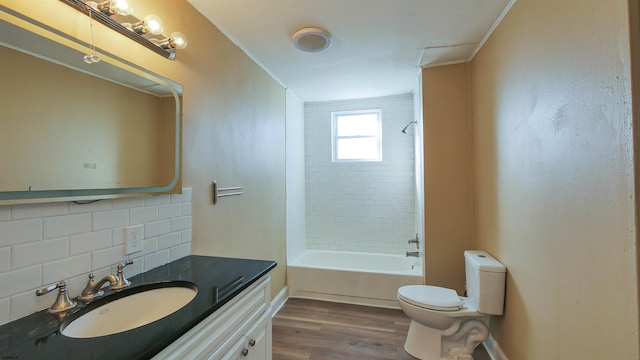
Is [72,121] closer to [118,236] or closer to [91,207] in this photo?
[91,207]

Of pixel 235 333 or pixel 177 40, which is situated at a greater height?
pixel 177 40

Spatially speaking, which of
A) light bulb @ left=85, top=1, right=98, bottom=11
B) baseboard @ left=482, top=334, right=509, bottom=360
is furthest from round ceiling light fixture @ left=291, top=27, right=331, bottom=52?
baseboard @ left=482, top=334, right=509, bottom=360

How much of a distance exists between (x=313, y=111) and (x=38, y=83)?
321cm

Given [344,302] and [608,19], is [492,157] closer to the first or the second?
[608,19]

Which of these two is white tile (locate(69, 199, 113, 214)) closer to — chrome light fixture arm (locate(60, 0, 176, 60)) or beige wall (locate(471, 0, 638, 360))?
chrome light fixture arm (locate(60, 0, 176, 60))

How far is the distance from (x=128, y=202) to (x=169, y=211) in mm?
236

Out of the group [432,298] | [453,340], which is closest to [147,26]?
[432,298]

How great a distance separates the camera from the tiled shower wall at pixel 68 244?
0.85 m

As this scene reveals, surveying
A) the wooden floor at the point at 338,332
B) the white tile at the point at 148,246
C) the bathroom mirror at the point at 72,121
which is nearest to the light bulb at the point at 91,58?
the bathroom mirror at the point at 72,121

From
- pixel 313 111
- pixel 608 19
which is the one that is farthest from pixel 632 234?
pixel 313 111

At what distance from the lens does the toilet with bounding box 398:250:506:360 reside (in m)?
1.88

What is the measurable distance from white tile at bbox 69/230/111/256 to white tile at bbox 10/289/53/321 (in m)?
0.15

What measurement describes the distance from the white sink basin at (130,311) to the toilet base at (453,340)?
1745 mm

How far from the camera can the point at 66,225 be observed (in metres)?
0.99
